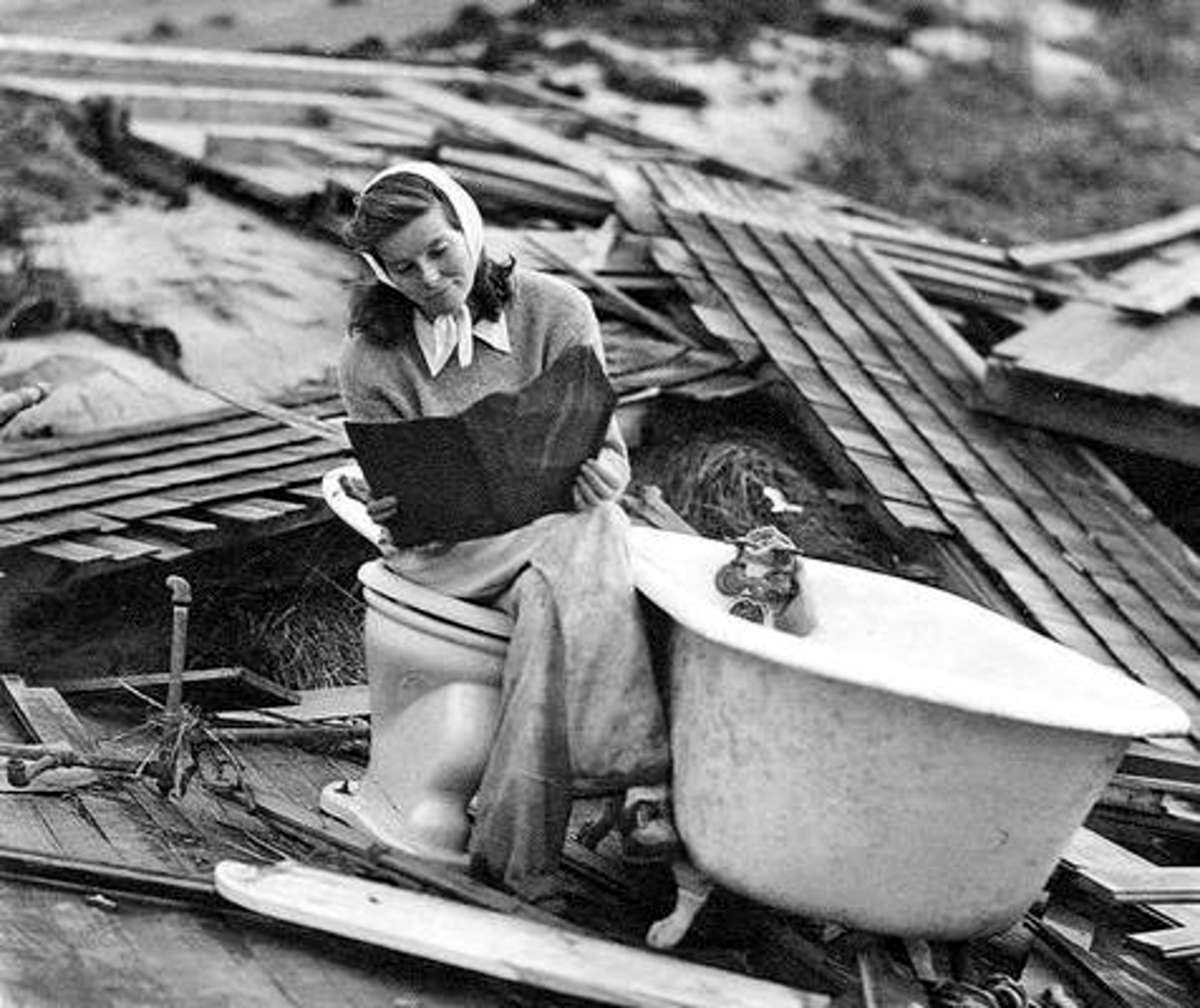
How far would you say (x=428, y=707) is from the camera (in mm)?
5562

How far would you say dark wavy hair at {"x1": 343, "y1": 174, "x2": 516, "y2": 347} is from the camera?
5336 millimetres

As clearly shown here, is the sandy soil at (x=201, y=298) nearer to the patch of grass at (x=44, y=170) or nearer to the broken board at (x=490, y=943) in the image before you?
the patch of grass at (x=44, y=170)

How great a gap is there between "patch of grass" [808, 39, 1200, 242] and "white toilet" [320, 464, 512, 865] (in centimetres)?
916

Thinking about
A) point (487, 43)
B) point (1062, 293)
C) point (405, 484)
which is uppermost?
point (405, 484)

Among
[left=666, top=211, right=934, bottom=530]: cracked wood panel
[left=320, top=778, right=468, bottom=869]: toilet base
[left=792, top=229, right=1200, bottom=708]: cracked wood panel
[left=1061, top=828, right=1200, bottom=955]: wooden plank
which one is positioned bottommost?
[left=320, top=778, right=468, bottom=869]: toilet base

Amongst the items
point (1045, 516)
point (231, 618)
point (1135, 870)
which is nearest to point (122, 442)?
point (231, 618)

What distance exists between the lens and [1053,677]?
548 centimetres

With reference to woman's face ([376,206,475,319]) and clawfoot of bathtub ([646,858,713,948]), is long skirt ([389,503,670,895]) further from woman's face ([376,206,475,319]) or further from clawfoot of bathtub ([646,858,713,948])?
woman's face ([376,206,475,319])

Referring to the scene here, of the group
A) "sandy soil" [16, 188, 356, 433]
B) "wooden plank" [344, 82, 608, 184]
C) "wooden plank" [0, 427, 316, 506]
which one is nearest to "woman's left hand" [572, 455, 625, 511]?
"wooden plank" [0, 427, 316, 506]

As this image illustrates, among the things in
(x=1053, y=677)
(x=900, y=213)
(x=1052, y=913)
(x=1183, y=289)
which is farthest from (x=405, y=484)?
(x=900, y=213)

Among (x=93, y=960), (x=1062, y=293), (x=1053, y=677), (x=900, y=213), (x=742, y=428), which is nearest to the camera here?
(x=93, y=960)

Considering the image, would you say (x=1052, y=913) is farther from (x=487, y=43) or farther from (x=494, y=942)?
(x=487, y=43)

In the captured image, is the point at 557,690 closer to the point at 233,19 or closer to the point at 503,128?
the point at 503,128

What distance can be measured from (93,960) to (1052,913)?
2.46 m
